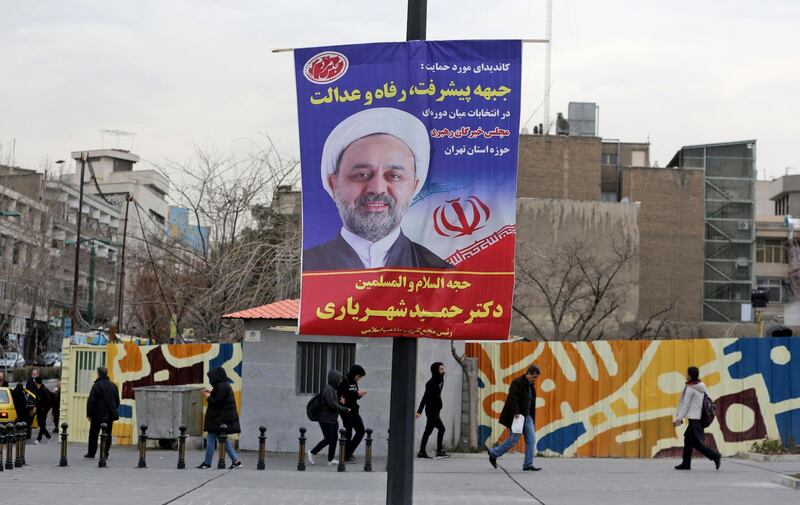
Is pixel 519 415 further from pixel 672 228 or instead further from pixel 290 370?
pixel 672 228

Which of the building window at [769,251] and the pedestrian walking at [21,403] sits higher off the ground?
the building window at [769,251]

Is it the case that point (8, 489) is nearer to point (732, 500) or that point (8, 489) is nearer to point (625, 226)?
point (732, 500)

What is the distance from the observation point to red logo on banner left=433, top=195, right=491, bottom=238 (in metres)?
8.93

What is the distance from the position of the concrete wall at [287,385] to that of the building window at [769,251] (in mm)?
66415

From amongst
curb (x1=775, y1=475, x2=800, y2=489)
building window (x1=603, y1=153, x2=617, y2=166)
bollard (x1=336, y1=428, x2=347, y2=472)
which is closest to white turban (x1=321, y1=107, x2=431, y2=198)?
curb (x1=775, y1=475, x2=800, y2=489)

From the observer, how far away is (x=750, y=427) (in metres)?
21.0

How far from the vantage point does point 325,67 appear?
913 cm

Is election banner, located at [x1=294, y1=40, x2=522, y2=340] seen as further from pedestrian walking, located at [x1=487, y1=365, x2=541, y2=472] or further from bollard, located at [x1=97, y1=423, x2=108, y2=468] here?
bollard, located at [x1=97, y1=423, x2=108, y2=468]

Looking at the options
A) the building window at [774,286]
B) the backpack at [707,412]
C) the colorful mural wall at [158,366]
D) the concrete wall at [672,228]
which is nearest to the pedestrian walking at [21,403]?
the colorful mural wall at [158,366]

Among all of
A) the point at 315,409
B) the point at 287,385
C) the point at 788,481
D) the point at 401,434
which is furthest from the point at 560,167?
the point at 401,434

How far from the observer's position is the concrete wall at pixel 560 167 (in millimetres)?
67125

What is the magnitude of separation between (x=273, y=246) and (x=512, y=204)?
23402 millimetres

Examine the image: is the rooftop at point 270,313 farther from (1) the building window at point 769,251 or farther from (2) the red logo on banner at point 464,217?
(1) the building window at point 769,251

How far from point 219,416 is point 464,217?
10579 millimetres
